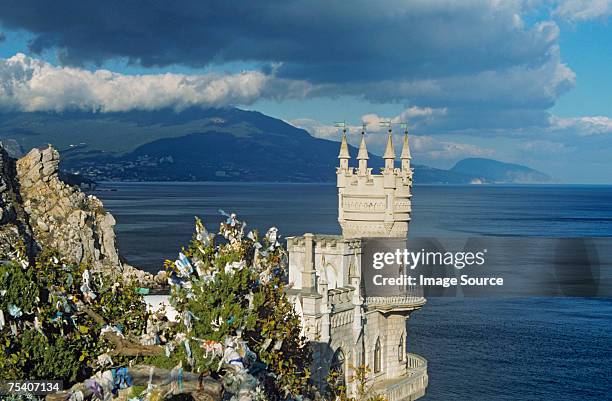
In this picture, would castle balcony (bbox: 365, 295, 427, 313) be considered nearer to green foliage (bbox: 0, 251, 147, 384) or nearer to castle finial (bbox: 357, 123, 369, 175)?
castle finial (bbox: 357, 123, 369, 175)

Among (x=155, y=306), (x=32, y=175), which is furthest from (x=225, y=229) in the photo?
(x=32, y=175)

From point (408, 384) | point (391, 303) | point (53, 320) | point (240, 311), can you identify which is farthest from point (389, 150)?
→ point (53, 320)

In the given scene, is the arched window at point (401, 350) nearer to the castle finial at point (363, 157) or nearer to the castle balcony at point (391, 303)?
the castle balcony at point (391, 303)

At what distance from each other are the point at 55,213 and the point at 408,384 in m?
48.7

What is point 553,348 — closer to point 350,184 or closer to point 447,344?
point 447,344

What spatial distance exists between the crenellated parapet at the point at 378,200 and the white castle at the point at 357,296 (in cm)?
5

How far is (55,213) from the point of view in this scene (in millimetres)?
77750

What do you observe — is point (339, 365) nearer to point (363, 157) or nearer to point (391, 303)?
point (391, 303)

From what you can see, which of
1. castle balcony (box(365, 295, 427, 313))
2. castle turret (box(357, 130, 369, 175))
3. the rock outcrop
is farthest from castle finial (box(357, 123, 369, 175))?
the rock outcrop

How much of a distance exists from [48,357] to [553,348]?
147 ft

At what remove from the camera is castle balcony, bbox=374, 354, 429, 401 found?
37.8 m

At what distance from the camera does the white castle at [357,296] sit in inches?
1300

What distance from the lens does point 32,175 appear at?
78750 mm

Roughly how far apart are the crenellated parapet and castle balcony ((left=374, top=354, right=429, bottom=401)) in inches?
278
